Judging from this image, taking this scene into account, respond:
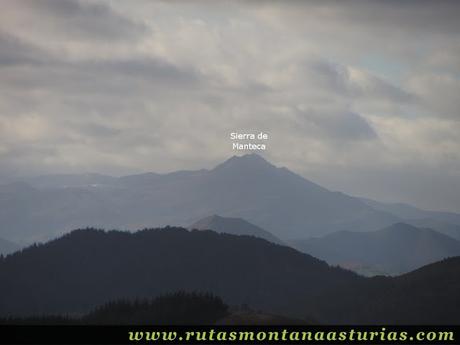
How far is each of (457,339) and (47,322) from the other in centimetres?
10605

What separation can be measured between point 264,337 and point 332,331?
1513cm

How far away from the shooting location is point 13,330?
4628 inches

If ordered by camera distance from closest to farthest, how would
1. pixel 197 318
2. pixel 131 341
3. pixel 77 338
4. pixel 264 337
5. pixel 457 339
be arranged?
pixel 131 341
pixel 457 339
pixel 264 337
pixel 77 338
pixel 197 318

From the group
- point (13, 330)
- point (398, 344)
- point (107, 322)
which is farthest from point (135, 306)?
point (398, 344)

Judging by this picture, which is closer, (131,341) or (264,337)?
(131,341)

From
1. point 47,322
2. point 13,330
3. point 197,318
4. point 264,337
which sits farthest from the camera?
point 47,322

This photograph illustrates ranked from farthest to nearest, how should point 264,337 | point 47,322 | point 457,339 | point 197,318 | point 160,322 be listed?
point 47,322, point 160,322, point 197,318, point 264,337, point 457,339

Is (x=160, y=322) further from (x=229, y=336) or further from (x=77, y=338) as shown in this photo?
(x=229, y=336)

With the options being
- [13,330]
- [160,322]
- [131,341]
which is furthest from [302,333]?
[160,322]

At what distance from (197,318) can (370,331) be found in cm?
5577

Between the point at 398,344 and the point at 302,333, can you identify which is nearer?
the point at 302,333

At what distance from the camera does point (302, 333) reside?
104 metres

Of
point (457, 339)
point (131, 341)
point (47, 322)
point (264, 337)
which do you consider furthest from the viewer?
point (47, 322)

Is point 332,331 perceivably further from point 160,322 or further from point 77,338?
point 160,322
